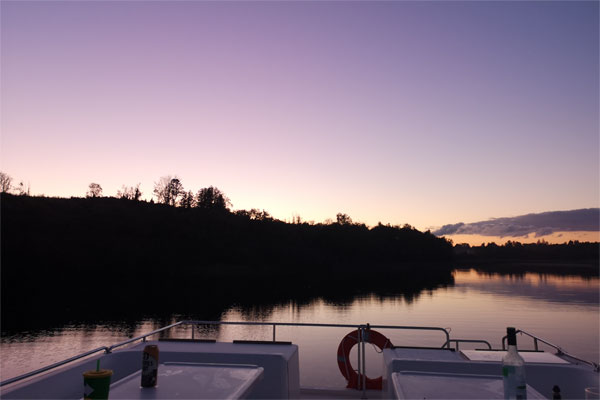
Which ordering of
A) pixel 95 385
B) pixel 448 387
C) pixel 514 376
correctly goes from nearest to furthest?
pixel 514 376, pixel 95 385, pixel 448 387

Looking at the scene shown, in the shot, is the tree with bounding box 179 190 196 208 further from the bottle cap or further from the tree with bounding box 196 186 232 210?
the bottle cap

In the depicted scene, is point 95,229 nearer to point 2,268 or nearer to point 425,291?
point 2,268

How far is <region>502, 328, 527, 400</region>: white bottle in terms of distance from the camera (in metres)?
2.36

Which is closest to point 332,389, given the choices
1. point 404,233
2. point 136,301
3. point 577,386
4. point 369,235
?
point 577,386

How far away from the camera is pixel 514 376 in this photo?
2379 millimetres

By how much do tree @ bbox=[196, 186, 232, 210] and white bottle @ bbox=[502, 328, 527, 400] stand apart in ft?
318

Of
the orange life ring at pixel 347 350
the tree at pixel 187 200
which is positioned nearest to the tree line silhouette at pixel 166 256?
the tree at pixel 187 200

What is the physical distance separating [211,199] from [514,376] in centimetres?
9872

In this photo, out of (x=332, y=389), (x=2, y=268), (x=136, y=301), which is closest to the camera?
(x=332, y=389)

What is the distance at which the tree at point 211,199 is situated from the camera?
97125 millimetres

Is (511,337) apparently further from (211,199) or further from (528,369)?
(211,199)

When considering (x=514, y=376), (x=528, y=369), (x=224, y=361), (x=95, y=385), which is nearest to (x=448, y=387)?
(x=514, y=376)

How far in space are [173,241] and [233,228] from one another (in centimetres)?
1284

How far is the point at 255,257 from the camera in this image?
9494cm
